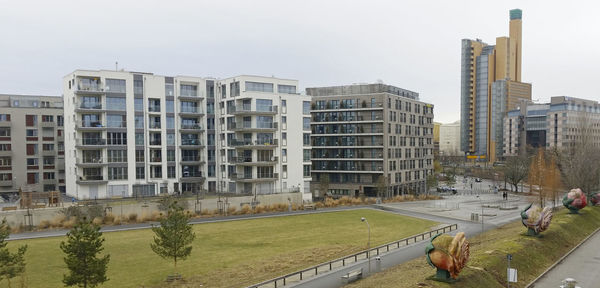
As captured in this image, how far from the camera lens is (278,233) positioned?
155 ft

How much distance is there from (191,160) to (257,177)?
1245 cm

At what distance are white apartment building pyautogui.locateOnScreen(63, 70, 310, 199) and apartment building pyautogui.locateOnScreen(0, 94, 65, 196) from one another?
1101cm

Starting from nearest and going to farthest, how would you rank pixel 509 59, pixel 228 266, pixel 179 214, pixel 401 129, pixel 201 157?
pixel 179 214 → pixel 228 266 → pixel 201 157 → pixel 401 129 → pixel 509 59

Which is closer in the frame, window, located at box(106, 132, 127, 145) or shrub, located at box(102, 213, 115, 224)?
shrub, located at box(102, 213, 115, 224)

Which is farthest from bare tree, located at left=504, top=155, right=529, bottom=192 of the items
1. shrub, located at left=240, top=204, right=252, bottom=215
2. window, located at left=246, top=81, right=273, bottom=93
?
shrub, located at left=240, top=204, right=252, bottom=215

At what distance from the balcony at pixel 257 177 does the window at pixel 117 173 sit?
17.0 m

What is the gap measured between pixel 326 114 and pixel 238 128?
28.8m

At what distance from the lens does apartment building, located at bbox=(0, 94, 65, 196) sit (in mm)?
74938

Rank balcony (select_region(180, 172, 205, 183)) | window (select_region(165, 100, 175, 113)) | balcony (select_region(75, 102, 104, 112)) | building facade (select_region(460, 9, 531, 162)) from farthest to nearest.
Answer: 1. building facade (select_region(460, 9, 531, 162))
2. balcony (select_region(180, 172, 205, 183))
3. window (select_region(165, 100, 175, 113))
4. balcony (select_region(75, 102, 104, 112))

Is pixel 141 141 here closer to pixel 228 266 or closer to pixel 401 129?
pixel 228 266

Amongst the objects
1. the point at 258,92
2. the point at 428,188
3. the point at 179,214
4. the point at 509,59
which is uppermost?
the point at 509,59

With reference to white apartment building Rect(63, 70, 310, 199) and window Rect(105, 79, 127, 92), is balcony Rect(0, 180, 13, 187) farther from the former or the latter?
window Rect(105, 79, 127, 92)

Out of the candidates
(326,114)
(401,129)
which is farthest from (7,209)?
(401,129)

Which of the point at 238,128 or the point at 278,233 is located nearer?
the point at 278,233
